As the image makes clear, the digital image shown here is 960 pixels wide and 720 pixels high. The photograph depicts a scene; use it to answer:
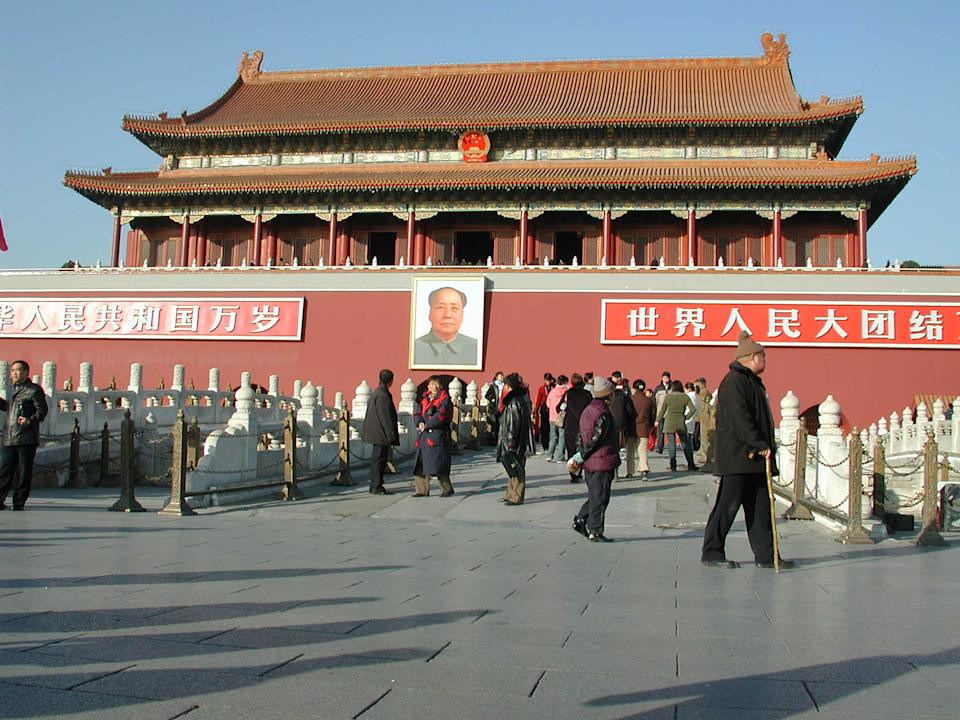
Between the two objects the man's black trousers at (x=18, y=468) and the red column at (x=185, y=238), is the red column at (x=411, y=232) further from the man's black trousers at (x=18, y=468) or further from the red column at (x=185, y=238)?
the man's black trousers at (x=18, y=468)

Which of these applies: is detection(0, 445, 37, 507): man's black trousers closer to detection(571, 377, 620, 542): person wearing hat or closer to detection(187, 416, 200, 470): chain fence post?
detection(187, 416, 200, 470): chain fence post

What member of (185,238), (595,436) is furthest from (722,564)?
(185,238)

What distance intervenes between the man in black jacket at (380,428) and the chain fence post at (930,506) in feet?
17.1

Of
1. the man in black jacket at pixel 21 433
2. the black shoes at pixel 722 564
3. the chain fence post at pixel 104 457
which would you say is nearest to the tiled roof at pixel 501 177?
the chain fence post at pixel 104 457

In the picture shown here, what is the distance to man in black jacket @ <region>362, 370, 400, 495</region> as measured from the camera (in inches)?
406

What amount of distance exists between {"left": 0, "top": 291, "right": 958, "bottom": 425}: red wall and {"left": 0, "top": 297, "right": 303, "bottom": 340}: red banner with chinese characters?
232 millimetres

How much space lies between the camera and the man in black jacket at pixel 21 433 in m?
8.59

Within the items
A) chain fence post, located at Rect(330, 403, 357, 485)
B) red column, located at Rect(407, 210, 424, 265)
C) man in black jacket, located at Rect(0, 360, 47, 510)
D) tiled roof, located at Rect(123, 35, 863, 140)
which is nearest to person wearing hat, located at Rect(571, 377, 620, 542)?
chain fence post, located at Rect(330, 403, 357, 485)

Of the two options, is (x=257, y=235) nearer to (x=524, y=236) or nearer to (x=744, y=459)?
(x=524, y=236)

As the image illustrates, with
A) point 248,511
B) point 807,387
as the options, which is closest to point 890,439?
point 807,387

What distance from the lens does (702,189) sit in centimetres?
2333

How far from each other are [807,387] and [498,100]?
1228 cm

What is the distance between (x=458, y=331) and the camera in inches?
889

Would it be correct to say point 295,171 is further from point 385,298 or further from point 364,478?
point 364,478
